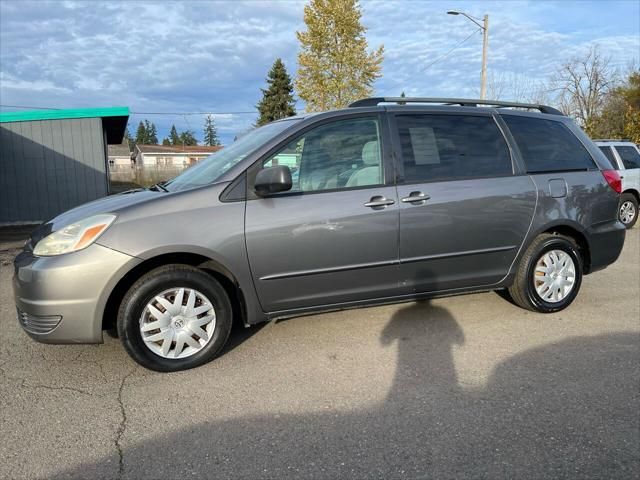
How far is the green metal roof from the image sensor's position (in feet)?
39.0

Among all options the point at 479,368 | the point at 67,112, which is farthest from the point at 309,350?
the point at 67,112

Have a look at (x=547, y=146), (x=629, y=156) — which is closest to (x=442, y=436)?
(x=547, y=146)

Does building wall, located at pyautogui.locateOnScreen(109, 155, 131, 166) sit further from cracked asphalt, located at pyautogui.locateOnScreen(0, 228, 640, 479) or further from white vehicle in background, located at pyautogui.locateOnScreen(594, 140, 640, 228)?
cracked asphalt, located at pyautogui.locateOnScreen(0, 228, 640, 479)

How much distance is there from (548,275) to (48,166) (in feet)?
40.5

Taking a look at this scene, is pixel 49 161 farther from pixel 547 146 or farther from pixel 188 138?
pixel 188 138

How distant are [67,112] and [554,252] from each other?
40.2 ft

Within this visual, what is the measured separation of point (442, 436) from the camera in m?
2.55


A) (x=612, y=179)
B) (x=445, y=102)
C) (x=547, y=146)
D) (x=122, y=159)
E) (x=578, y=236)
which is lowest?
(x=578, y=236)

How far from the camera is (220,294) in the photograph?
3.41m

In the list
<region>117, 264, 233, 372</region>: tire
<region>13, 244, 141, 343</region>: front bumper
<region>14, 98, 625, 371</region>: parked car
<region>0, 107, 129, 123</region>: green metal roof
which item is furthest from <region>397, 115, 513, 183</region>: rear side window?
<region>0, 107, 129, 123</region>: green metal roof

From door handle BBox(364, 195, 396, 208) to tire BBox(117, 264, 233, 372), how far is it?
49.9 inches

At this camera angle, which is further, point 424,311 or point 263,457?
point 424,311

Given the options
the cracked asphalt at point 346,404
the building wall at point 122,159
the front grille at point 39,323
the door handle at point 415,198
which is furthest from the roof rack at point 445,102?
the building wall at point 122,159

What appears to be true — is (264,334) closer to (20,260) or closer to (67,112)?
(20,260)
